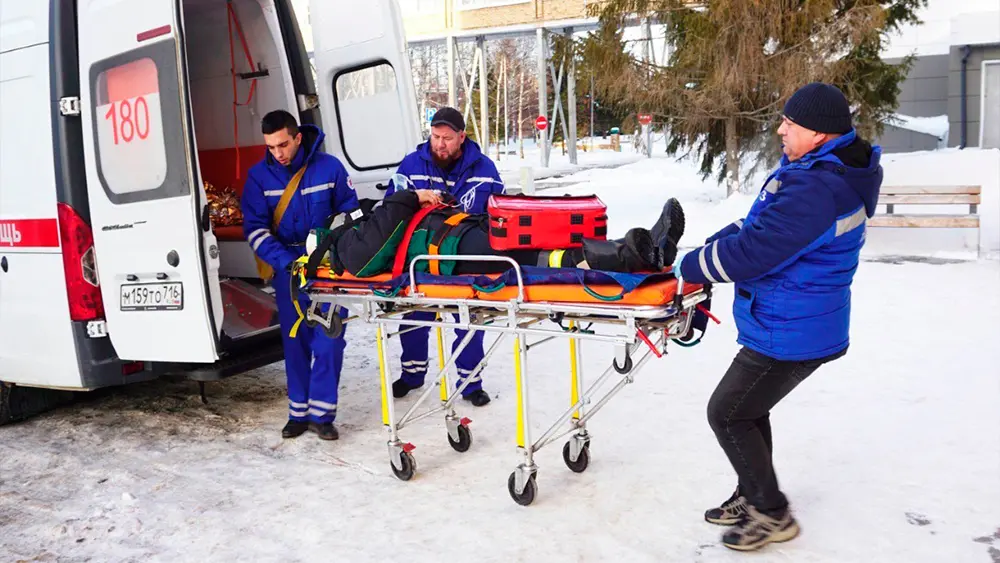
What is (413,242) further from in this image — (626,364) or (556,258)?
(626,364)

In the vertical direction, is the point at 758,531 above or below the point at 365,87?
below

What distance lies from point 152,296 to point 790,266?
2969 millimetres

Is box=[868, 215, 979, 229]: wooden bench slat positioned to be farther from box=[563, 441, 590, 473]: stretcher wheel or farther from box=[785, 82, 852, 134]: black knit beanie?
box=[785, 82, 852, 134]: black knit beanie

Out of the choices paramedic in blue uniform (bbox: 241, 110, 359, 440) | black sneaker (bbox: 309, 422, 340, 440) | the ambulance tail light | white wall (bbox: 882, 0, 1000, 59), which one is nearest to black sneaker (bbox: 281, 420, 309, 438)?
paramedic in blue uniform (bbox: 241, 110, 359, 440)

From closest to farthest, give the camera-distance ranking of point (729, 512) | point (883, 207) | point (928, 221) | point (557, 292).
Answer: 1. point (557, 292)
2. point (729, 512)
3. point (928, 221)
4. point (883, 207)

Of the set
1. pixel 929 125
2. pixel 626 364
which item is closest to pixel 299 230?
pixel 626 364

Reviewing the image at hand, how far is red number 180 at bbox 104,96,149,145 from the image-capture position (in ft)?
13.8

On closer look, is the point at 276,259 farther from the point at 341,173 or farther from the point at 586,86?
the point at 586,86

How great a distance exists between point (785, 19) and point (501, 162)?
92.5ft

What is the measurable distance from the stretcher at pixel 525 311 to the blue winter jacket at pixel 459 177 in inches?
28.8

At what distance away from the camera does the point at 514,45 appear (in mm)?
48344

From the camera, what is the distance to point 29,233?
4.57 meters

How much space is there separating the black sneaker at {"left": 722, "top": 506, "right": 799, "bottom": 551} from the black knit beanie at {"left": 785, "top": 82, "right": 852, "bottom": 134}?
1.44 m

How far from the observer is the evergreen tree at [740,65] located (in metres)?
12.2
